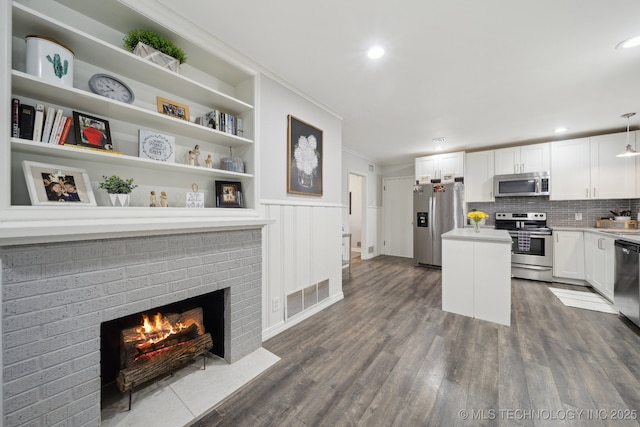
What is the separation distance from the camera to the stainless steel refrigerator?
15.3 ft

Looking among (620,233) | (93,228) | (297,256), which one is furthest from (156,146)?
(620,233)

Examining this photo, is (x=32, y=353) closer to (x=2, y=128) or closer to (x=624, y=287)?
(x=2, y=128)

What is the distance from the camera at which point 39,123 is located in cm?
115

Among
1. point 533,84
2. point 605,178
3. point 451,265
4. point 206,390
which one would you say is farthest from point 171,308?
point 605,178

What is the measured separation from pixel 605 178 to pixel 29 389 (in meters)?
6.46

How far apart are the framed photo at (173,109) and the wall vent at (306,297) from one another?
1.85 metres

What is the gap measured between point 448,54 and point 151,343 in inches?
124

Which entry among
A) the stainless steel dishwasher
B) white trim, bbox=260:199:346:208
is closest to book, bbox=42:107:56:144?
white trim, bbox=260:199:346:208

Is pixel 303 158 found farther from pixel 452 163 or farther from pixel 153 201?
pixel 452 163

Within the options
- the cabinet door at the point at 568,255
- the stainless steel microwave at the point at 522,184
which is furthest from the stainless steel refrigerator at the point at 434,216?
the cabinet door at the point at 568,255

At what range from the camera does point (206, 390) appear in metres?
1.55

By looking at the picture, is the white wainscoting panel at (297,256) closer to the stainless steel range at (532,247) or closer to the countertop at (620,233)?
the countertop at (620,233)

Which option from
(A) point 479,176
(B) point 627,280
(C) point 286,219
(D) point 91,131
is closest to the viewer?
(D) point 91,131

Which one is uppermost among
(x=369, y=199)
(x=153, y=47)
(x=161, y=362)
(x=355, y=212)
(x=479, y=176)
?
(x=153, y=47)
